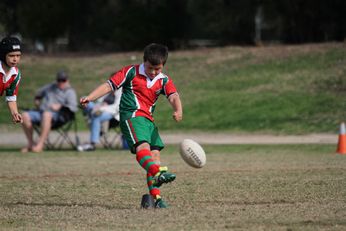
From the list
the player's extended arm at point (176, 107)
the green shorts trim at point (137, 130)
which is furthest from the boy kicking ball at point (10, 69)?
the player's extended arm at point (176, 107)

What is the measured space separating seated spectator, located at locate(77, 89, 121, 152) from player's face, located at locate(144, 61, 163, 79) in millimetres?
10263

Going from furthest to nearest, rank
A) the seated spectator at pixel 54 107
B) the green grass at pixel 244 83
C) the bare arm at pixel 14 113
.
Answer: the green grass at pixel 244 83 → the seated spectator at pixel 54 107 → the bare arm at pixel 14 113

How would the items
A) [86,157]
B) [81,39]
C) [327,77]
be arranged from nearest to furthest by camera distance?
[86,157] → [327,77] → [81,39]

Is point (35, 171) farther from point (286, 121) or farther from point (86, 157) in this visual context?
point (286, 121)

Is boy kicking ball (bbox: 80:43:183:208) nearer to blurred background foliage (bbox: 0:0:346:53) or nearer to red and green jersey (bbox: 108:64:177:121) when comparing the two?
red and green jersey (bbox: 108:64:177:121)

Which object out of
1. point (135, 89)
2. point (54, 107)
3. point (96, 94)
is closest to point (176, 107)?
point (135, 89)

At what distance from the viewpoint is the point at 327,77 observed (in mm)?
29281

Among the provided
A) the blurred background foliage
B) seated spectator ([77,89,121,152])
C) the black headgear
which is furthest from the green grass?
the black headgear

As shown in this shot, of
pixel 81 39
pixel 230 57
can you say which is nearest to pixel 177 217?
pixel 230 57

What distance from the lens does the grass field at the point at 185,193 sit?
29.3 feet

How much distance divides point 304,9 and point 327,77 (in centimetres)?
533

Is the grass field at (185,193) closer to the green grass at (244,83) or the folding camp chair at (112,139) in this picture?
the folding camp chair at (112,139)

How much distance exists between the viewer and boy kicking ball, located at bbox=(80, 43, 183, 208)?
10.2 meters

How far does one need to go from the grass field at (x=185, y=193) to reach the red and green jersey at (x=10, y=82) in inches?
50.4
